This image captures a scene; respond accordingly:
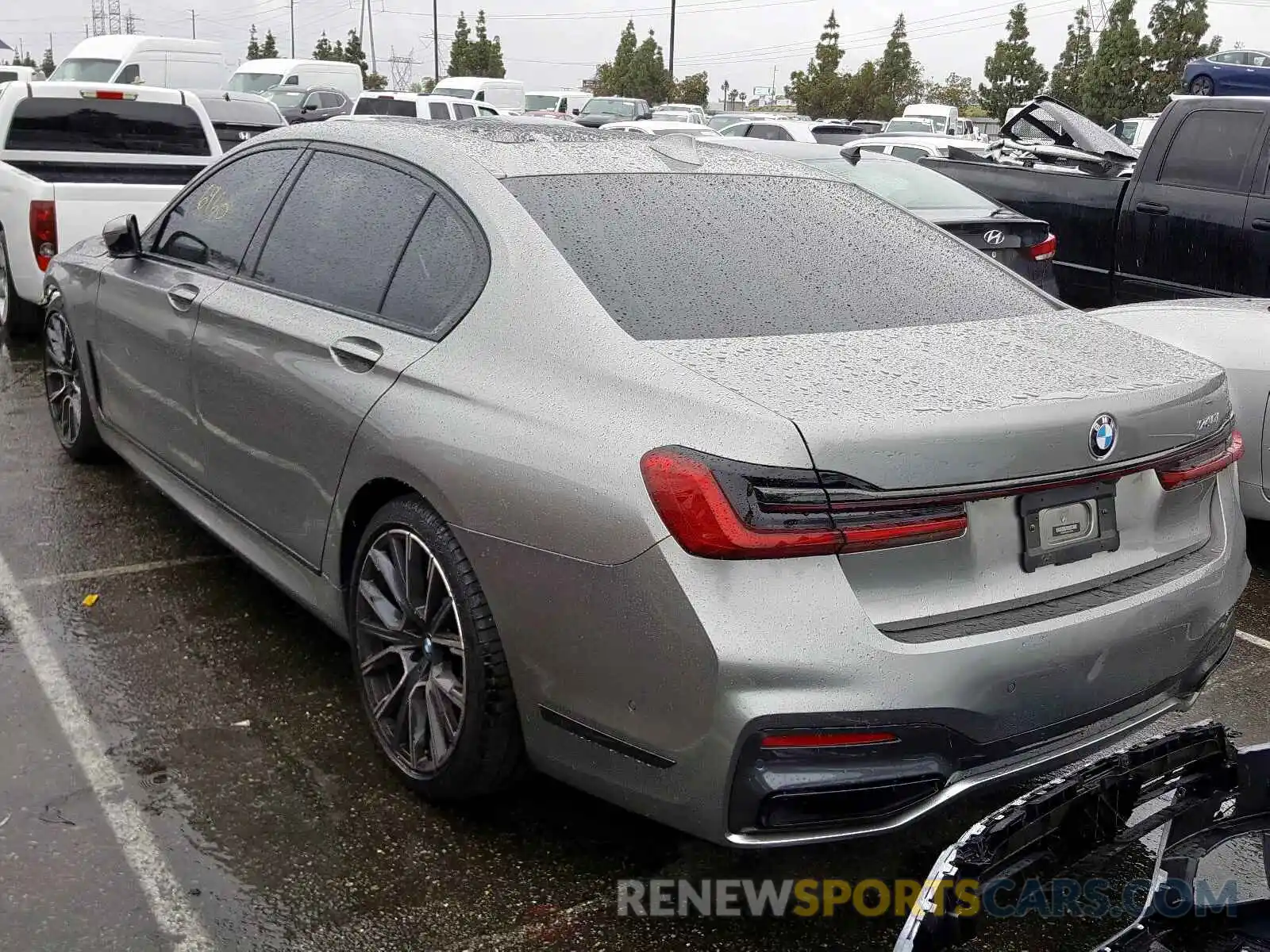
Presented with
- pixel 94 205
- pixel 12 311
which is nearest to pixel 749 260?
pixel 94 205

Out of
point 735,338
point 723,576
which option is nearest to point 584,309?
point 735,338

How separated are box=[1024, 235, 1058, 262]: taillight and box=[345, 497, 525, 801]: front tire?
6.30m

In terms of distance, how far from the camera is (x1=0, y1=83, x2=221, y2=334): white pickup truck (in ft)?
25.9

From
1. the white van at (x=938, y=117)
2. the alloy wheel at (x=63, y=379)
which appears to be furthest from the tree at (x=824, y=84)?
the alloy wheel at (x=63, y=379)

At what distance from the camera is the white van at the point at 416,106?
25.4m

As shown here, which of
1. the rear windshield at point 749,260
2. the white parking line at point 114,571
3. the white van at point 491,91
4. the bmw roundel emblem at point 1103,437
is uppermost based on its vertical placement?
the white van at point 491,91

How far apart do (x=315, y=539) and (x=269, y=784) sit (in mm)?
658

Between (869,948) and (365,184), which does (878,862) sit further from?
(365,184)

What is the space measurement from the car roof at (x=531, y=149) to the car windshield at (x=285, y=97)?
89.6 feet

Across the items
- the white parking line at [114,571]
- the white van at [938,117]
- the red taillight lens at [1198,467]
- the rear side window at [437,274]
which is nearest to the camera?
the red taillight lens at [1198,467]

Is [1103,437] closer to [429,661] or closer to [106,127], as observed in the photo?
[429,661]

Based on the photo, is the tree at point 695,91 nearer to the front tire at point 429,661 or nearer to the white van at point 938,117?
the white van at point 938,117

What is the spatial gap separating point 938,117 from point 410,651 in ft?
127

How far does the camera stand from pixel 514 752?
9.77ft
